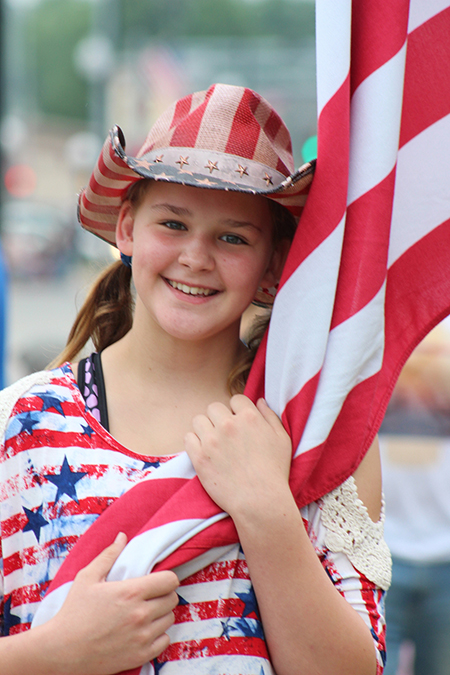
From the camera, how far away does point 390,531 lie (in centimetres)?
290

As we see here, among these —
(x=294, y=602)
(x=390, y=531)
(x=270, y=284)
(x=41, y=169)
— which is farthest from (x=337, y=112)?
(x=41, y=169)

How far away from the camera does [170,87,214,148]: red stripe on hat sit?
1.50 meters

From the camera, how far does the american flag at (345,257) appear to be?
1.38 m

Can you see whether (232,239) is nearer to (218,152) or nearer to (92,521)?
(218,152)

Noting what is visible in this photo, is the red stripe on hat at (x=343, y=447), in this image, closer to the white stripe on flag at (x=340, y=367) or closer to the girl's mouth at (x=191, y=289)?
the white stripe on flag at (x=340, y=367)

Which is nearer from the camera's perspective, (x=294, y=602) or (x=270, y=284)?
(x=294, y=602)

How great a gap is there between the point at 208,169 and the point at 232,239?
0.16 m

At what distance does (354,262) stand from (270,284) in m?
0.26

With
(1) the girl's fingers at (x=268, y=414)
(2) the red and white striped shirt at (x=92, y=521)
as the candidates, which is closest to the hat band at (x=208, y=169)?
(1) the girl's fingers at (x=268, y=414)

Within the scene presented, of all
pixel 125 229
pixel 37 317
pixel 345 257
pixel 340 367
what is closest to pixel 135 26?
pixel 37 317

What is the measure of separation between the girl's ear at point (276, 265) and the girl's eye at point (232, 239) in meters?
0.13

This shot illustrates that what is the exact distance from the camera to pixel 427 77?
1.50 metres

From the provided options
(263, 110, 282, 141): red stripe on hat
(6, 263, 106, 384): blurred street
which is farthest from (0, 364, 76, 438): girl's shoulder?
(6, 263, 106, 384): blurred street

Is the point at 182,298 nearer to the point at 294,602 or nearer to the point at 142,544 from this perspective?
the point at 142,544
